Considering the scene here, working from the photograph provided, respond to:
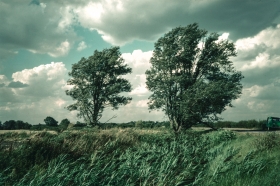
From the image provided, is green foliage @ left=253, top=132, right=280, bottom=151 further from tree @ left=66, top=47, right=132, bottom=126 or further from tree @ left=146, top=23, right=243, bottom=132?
tree @ left=66, top=47, right=132, bottom=126

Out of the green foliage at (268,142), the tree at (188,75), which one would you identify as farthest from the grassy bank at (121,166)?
the tree at (188,75)

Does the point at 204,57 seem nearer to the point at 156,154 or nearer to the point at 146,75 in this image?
the point at 146,75

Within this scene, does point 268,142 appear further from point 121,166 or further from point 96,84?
point 96,84

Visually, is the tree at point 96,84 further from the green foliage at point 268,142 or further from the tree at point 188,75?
the green foliage at point 268,142

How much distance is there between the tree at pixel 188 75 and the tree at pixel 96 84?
236 inches

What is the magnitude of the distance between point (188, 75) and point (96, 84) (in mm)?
13048

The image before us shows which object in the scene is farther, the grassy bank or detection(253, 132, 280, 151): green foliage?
detection(253, 132, 280, 151): green foliage

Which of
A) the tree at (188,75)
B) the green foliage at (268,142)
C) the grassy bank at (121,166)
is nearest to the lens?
the grassy bank at (121,166)

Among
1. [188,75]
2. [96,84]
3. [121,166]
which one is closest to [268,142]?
[121,166]

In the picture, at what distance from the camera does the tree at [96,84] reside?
32141 millimetres

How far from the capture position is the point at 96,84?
3334cm

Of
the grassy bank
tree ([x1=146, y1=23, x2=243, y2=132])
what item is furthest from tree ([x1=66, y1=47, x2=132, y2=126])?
the grassy bank

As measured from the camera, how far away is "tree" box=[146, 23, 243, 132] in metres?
26.4

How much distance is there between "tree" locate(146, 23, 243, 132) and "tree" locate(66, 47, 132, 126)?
598 centimetres
